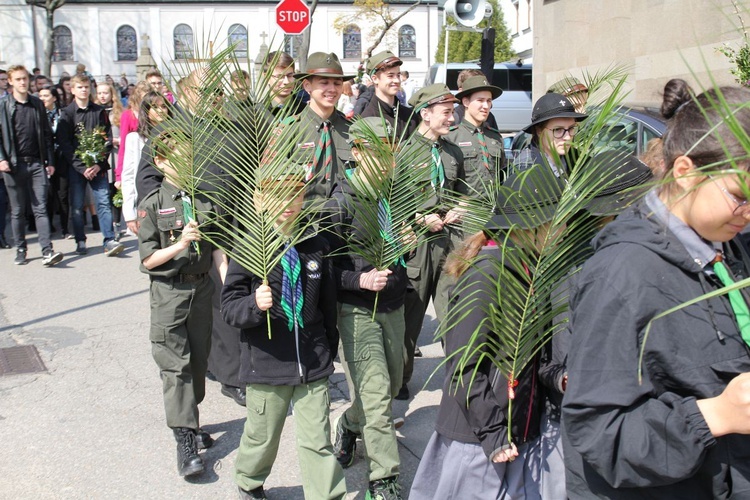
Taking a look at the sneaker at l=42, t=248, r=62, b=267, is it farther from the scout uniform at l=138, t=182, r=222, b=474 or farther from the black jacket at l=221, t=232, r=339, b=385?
the black jacket at l=221, t=232, r=339, b=385

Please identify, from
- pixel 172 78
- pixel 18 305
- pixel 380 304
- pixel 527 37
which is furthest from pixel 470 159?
pixel 527 37

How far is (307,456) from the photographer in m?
3.77

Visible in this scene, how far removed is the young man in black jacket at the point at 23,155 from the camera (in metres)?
9.90

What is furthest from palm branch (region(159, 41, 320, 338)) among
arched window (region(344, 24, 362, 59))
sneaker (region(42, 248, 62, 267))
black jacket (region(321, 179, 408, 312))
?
arched window (region(344, 24, 362, 59))

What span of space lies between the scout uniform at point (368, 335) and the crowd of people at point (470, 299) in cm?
1

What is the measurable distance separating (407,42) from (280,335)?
58960 mm

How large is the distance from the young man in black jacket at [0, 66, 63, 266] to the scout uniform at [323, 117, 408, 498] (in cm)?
694

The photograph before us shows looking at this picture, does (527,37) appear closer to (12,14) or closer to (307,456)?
(12,14)

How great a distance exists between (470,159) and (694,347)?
174 inches

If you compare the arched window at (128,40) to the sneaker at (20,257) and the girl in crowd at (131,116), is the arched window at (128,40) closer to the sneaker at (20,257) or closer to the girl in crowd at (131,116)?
the sneaker at (20,257)

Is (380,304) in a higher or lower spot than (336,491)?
higher

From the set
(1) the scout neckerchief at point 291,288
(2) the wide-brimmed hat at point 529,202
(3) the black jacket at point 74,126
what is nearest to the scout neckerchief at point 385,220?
(1) the scout neckerchief at point 291,288

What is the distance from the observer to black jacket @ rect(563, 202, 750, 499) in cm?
184

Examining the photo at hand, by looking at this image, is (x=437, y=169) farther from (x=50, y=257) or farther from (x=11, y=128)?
(x=11, y=128)
